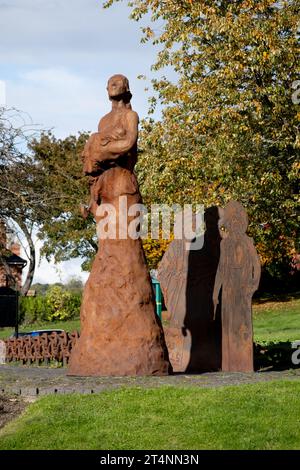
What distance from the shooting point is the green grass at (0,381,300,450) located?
7.41 metres

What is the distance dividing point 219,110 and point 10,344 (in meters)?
7.95

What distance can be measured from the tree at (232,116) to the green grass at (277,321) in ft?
8.24

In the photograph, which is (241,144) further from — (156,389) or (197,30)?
(156,389)

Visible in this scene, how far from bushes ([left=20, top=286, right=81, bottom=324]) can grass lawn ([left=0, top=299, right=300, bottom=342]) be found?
0.69 m

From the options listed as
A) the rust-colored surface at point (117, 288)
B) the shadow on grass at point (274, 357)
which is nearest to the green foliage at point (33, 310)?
the shadow on grass at point (274, 357)

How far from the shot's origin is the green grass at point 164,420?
741 centimetres

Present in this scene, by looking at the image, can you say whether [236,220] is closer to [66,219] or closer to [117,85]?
[117,85]

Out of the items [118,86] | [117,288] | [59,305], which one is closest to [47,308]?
[59,305]

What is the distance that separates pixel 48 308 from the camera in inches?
1478

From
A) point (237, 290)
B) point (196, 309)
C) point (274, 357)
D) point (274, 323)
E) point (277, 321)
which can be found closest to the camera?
point (237, 290)

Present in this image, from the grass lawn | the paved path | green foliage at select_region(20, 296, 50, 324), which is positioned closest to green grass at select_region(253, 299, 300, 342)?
the grass lawn

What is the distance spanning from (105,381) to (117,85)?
12.7 feet

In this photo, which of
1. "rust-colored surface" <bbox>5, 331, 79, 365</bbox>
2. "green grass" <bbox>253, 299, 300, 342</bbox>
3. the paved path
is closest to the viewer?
the paved path

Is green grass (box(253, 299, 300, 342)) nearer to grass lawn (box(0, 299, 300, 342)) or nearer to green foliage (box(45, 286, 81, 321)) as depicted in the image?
grass lawn (box(0, 299, 300, 342))
